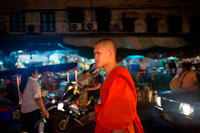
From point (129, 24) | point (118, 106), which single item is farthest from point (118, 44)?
point (118, 106)

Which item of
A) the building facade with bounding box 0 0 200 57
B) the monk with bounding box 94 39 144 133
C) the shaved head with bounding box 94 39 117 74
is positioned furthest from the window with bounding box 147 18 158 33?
the monk with bounding box 94 39 144 133

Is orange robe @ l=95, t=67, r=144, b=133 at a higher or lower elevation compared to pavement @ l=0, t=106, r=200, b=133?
higher

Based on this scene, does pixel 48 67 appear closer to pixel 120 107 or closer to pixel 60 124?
pixel 60 124

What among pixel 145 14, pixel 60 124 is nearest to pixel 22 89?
pixel 60 124

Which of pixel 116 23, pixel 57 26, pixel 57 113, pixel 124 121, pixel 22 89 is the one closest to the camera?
pixel 124 121

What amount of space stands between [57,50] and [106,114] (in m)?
8.78

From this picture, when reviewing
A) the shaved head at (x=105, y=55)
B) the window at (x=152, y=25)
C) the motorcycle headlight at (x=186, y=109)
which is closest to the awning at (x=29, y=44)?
the motorcycle headlight at (x=186, y=109)

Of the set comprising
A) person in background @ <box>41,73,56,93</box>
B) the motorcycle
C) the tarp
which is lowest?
the motorcycle

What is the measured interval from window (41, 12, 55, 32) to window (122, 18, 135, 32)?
595 cm

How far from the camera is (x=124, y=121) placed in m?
1.52

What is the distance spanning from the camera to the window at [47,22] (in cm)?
1193

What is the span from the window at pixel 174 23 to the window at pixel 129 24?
347cm

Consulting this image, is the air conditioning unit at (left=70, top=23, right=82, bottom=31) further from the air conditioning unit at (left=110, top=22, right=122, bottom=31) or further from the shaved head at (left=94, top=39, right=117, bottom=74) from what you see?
the shaved head at (left=94, top=39, right=117, bottom=74)

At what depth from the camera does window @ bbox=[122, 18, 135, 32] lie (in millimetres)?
12945
